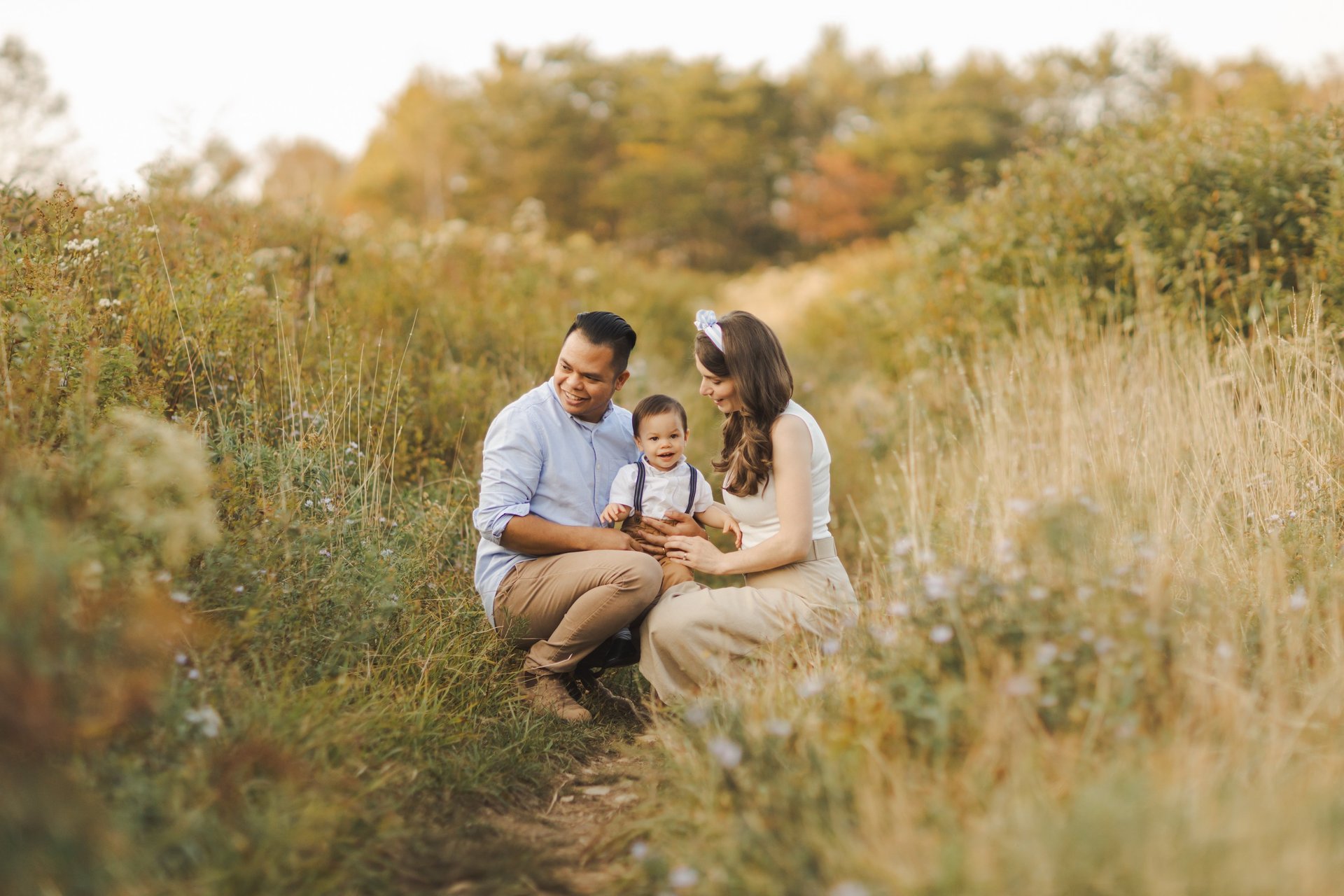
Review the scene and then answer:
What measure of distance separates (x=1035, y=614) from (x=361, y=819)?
1815 millimetres

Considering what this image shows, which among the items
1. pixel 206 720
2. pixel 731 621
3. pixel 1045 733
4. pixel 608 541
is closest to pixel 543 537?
pixel 608 541

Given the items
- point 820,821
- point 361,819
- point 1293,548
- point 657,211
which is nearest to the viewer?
point 820,821

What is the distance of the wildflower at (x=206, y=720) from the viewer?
226 cm

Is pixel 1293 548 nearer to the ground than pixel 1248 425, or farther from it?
nearer to the ground

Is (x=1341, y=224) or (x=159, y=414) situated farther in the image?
(x=1341, y=224)

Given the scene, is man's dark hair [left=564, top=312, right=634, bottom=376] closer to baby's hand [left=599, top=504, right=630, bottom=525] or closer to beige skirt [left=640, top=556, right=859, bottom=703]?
baby's hand [left=599, top=504, right=630, bottom=525]

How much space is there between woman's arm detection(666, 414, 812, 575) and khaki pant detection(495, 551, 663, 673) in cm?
31

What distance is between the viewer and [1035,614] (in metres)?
2.31

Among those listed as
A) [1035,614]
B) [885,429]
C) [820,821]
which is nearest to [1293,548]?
[1035,614]

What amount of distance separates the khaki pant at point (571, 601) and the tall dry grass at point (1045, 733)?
0.51 m

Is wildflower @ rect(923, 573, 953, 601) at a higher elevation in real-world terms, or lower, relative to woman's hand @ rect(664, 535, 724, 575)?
higher

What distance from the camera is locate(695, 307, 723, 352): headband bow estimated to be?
3502 mm

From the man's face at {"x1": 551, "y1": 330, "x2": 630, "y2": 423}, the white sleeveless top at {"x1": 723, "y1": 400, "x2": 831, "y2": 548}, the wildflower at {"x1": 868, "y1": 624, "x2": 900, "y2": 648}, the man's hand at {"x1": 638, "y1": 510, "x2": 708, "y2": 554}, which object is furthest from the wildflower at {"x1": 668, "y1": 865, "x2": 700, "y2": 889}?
the man's face at {"x1": 551, "y1": 330, "x2": 630, "y2": 423}

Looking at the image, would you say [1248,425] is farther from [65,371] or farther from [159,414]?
[65,371]
